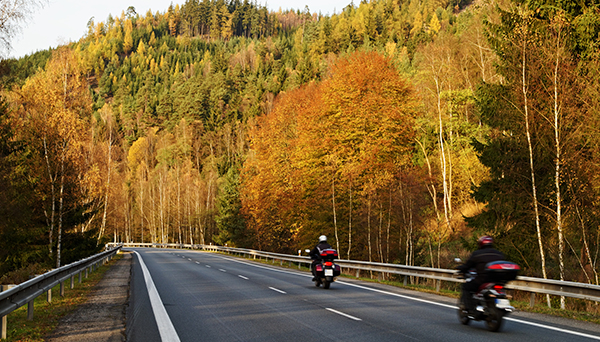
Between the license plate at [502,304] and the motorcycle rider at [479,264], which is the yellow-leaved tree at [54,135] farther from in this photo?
the license plate at [502,304]

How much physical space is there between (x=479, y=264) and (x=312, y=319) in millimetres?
3507

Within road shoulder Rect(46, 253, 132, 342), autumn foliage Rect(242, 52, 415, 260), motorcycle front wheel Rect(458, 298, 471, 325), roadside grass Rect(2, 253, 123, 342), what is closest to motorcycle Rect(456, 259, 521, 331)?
motorcycle front wheel Rect(458, 298, 471, 325)

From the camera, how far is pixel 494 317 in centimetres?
898

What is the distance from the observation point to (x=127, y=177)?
110m

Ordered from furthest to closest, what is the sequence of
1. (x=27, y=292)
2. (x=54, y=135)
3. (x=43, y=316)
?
(x=54, y=135), (x=43, y=316), (x=27, y=292)

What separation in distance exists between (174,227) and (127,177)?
78.9ft

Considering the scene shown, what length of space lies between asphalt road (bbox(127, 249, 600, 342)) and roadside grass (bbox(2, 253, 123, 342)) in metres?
1.46

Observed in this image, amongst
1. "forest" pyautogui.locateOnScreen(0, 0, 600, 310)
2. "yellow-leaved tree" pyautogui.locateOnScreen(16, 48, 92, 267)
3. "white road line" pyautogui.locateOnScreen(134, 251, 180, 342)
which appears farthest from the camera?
"yellow-leaved tree" pyautogui.locateOnScreen(16, 48, 92, 267)

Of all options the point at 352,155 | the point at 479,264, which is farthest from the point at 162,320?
the point at 352,155

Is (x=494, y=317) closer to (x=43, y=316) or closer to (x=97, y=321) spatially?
(x=97, y=321)

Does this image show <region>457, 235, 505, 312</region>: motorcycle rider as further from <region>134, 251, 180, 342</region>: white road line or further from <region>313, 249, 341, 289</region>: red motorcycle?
<region>313, 249, 341, 289</region>: red motorcycle

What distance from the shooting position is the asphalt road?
855 centimetres

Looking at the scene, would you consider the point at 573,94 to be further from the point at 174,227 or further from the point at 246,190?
the point at 174,227

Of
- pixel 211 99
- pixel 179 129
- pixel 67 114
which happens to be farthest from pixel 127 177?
pixel 67 114
